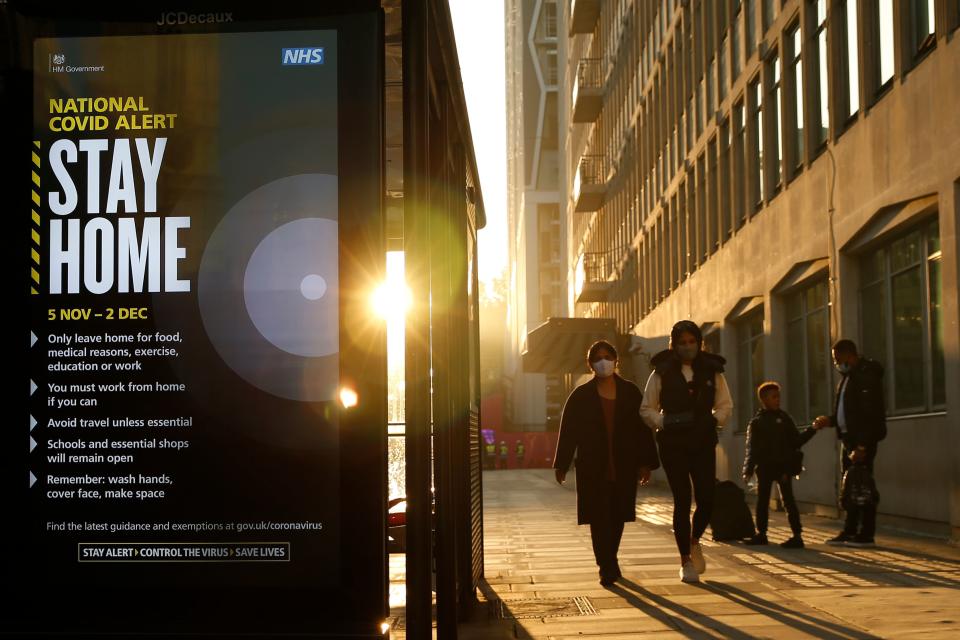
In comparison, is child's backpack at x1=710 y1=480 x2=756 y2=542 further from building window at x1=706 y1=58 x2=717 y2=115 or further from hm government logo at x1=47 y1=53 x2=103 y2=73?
building window at x1=706 y1=58 x2=717 y2=115

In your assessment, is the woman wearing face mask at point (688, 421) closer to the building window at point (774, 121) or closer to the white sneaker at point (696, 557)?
the white sneaker at point (696, 557)

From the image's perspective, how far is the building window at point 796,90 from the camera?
21.8 m

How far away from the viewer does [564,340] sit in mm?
44969

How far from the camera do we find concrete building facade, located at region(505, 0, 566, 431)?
314ft

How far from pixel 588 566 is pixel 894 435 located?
6029 millimetres

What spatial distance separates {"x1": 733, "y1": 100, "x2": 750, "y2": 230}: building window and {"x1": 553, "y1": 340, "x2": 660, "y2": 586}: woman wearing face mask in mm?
16759

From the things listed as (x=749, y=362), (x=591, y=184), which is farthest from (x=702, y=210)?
(x=591, y=184)

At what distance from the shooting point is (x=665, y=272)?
37.7 meters

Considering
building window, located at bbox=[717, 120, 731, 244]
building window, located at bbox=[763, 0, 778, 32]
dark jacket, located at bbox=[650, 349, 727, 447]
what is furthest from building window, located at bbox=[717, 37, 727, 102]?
dark jacket, located at bbox=[650, 349, 727, 447]

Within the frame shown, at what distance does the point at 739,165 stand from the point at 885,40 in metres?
9.96

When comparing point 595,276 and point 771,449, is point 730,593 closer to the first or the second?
point 771,449

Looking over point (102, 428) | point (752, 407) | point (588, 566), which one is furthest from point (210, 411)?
point (752, 407)

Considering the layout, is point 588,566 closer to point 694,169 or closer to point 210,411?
point 210,411

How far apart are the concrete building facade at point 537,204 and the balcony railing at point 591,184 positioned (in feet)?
123
